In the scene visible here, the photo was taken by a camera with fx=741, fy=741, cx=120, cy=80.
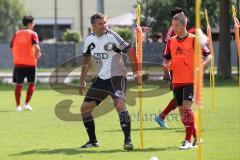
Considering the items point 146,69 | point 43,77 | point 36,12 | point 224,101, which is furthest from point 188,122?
point 36,12

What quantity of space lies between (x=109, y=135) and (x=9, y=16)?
4592 centimetres

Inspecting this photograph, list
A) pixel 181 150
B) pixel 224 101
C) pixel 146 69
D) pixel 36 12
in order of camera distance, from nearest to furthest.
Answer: pixel 181 150 < pixel 224 101 < pixel 146 69 < pixel 36 12

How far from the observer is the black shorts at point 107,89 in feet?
35.9

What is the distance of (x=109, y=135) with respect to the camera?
12.9 meters

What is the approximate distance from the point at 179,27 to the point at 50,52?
36.6m

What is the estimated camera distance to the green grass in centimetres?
1032

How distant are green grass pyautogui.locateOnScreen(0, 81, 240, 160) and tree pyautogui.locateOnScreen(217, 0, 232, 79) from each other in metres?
11.2

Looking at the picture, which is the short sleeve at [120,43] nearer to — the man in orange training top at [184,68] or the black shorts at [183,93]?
the man in orange training top at [184,68]

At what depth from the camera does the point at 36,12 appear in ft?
205

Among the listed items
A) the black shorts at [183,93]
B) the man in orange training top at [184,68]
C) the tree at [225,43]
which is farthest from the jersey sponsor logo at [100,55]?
the tree at [225,43]

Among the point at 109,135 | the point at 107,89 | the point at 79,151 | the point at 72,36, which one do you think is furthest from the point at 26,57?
the point at 72,36

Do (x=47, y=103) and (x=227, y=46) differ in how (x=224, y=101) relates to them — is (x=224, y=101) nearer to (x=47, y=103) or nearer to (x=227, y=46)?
(x=47, y=103)

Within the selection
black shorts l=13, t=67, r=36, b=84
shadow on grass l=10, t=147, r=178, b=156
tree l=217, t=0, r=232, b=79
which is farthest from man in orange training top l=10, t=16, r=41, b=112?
tree l=217, t=0, r=232, b=79

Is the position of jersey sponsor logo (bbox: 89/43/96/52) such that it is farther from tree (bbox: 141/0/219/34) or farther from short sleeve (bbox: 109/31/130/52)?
tree (bbox: 141/0/219/34)
